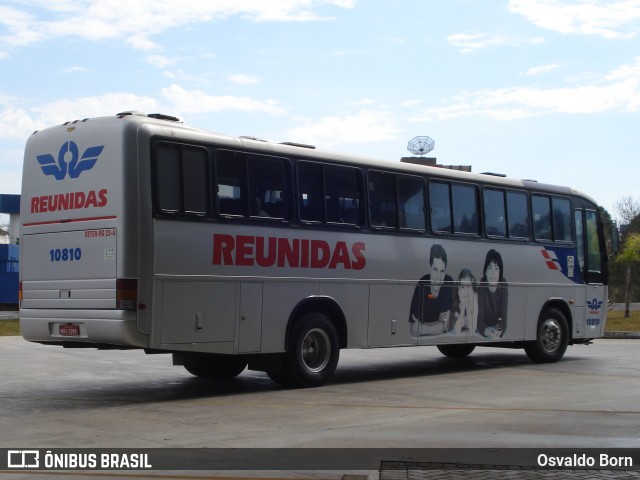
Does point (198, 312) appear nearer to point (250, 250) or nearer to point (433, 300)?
point (250, 250)

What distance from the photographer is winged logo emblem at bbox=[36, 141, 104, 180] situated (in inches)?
518

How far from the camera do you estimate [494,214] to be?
18.5 m

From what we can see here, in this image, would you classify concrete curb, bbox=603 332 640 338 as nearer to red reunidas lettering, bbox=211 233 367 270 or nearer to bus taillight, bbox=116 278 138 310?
red reunidas lettering, bbox=211 233 367 270

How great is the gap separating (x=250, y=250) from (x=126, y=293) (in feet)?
6.86

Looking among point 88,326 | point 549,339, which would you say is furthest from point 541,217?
point 88,326

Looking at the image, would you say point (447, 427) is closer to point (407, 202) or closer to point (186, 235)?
point (186, 235)

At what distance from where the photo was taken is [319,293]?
15.1 m

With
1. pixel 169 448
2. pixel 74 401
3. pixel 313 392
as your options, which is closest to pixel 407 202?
pixel 313 392

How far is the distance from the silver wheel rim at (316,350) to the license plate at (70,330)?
3.36m

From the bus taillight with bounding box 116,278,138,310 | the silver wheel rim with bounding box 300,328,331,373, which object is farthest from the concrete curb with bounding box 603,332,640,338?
the bus taillight with bounding box 116,278,138,310

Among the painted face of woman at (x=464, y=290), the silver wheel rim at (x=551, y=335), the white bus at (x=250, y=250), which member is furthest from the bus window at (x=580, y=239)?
the painted face of woman at (x=464, y=290)

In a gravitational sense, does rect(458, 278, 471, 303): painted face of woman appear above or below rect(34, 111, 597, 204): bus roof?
below

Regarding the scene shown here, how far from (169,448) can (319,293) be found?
19.8 ft

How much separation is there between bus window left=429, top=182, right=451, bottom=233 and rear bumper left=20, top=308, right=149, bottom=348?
6.22m
